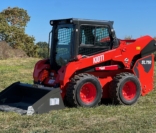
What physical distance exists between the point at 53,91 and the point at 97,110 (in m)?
0.98

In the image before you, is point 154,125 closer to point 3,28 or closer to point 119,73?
point 119,73

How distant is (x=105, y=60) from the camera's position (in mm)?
8164

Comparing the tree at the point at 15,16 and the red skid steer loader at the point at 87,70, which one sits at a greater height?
the tree at the point at 15,16

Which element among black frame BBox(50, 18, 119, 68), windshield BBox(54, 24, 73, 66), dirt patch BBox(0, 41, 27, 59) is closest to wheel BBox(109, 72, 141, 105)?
black frame BBox(50, 18, 119, 68)

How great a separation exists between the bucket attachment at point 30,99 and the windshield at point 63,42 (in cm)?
98

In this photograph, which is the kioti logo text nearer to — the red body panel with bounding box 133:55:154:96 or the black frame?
the black frame

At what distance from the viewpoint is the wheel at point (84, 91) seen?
24.5ft

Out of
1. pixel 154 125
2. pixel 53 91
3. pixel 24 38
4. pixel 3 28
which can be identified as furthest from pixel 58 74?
pixel 24 38

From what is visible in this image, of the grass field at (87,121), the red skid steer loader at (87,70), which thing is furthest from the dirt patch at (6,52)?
the grass field at (87,121)

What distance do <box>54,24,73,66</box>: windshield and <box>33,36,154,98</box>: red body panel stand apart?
1.28 ft

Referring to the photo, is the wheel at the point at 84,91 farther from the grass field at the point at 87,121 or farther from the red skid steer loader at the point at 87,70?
the grass field at the point at 87,121

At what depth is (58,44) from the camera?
8.66 meters

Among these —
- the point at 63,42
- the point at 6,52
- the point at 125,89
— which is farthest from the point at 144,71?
the point at 6,52

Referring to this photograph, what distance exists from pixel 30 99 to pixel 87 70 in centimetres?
142
